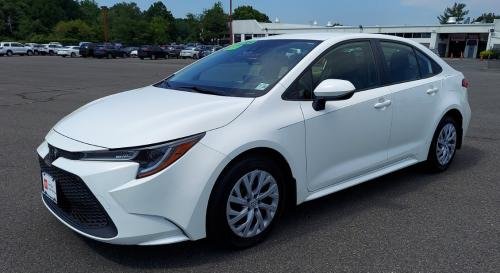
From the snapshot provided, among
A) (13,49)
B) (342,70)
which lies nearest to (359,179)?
(342,70)

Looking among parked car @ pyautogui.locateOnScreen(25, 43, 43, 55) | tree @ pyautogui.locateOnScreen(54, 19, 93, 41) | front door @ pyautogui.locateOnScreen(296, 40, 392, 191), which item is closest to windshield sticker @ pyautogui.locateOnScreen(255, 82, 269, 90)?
front door @ pyautogui.locateOnScreen(296, 40, 392, 191)

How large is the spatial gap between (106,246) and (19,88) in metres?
13.8

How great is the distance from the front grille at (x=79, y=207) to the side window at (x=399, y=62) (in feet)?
9.94

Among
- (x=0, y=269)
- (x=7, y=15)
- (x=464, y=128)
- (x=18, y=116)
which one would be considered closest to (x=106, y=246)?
(x=0, y=269)

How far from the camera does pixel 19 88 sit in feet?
50.2

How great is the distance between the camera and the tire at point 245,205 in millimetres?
3189

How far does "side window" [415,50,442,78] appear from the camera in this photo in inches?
201

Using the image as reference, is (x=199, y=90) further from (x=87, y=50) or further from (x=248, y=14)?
(x=248, y=14)

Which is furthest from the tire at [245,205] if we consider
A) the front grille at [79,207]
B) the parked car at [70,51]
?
the parked car at [70,51]

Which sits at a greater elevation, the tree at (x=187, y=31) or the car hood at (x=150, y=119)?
the car hood at (x=150, y=119)

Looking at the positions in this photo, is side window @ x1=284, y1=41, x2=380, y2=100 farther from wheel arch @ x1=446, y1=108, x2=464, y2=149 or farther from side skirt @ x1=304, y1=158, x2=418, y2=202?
wheel arch @ x1=446, y1=108, x2=464, y2=149

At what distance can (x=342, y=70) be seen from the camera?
418 centimetres

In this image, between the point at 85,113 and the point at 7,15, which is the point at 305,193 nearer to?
the point at 85,113

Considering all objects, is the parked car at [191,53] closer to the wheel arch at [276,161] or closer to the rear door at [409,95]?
the rear door at [409,95]
